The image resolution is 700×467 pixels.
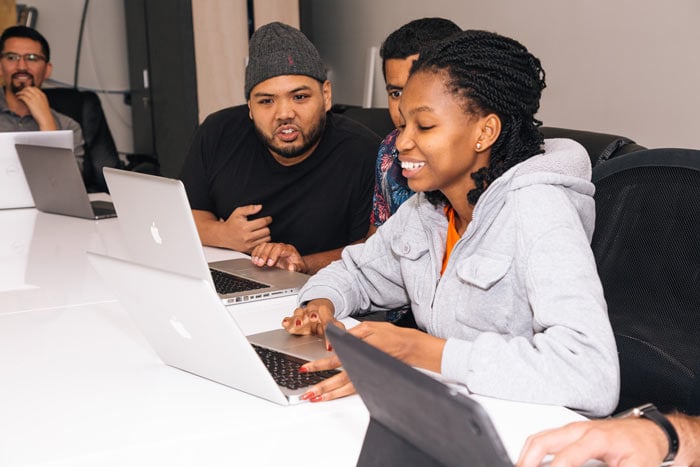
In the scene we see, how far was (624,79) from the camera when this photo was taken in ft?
9.50

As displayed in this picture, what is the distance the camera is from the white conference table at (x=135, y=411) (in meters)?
1.02

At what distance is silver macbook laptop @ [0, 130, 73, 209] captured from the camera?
2.81 metres

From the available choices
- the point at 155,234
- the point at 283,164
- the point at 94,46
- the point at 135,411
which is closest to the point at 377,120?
the point at 283,164

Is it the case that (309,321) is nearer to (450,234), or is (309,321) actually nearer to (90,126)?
(450,234)

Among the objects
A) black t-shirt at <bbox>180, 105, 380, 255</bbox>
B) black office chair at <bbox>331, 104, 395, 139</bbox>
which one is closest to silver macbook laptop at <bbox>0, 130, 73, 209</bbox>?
black t-shirt at <bbox>180, 105, 380, 255</bbox>

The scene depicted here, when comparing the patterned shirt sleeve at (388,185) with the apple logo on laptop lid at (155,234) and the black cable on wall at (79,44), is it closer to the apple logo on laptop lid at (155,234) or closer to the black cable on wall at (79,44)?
the apple logo on laptop lid at (155,234)

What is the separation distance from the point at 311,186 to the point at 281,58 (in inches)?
14.3

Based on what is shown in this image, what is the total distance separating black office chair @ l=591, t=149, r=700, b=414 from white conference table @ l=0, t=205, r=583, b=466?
0.88ft

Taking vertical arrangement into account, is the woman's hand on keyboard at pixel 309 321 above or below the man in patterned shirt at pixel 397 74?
below

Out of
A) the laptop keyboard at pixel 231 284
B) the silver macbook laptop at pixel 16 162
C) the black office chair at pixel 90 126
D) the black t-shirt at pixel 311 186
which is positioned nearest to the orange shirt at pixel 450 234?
the laptop keyboard at pixel 231 284

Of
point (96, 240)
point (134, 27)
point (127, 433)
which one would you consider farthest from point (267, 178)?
point (134, 27)

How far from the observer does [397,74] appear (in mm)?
2061

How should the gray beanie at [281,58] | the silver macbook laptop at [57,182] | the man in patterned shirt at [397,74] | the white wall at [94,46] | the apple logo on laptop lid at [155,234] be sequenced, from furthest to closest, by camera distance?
the white wall at [94,46]
the silver macbook laptop at [57,182]
the gray beanie at [281,58]
the man in patterned shirt at [397,74]
the apple logo on laptop lid at [155,234]

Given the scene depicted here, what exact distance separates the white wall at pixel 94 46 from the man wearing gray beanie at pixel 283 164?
3339mm
